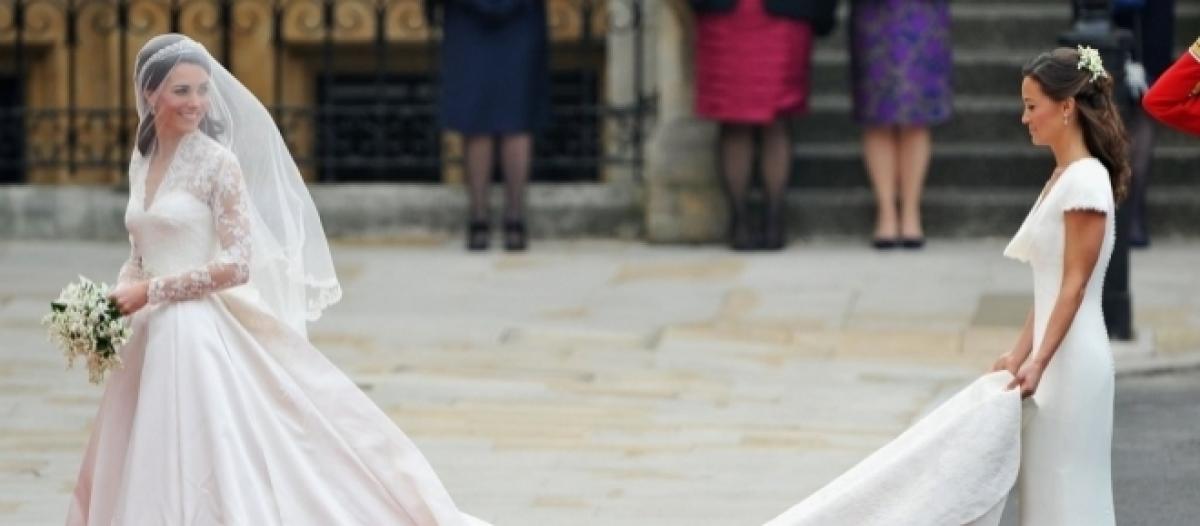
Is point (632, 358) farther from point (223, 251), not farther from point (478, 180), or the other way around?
point (223, 251)

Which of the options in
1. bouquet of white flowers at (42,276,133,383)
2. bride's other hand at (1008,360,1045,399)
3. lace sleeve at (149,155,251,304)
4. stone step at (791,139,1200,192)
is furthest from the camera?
stone step at (791,139,1200,192)

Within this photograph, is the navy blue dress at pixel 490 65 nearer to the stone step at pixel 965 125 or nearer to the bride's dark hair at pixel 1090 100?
the stone step at pixel 965 125

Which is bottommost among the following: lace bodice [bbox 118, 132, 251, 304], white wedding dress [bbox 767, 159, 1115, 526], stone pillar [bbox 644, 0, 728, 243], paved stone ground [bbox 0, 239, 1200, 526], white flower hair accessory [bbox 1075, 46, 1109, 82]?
paved stone ground [bbox 0, 239, 1200, 526]

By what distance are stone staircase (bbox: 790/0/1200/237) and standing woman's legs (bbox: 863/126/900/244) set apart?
18.1 inches

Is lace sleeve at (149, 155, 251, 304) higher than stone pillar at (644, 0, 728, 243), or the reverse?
lace sleeve at (149, 155, 251, 304)

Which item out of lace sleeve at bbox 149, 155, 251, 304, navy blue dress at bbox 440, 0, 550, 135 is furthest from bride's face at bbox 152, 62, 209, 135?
navy blue dress at bbox 440, 0, 550, 135

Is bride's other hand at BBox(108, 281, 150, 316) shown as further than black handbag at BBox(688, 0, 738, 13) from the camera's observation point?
No

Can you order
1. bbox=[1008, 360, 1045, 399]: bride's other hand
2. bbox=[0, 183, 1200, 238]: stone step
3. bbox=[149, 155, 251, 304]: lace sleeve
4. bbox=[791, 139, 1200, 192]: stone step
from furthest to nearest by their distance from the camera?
bbox=[0, 183, 1200, 238]: stone step → bbox=[791, 139, 1200, 192]: stone step → bbox=[149, 155, 251, 304]: lace sleeve → bbox=[1008, 360, 1045, 399]: bride's other hand

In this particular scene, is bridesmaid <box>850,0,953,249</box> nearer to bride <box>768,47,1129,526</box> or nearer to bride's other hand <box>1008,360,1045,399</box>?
bride <box>768,47,1129,526</box>

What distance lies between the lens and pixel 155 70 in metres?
7.66

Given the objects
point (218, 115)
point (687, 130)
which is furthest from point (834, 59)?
point (218, 115)

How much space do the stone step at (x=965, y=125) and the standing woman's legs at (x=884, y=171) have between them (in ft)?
2.75

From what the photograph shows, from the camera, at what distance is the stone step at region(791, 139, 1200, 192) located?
16031 mm

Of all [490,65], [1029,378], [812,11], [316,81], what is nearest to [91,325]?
Answer: [1029,378]
